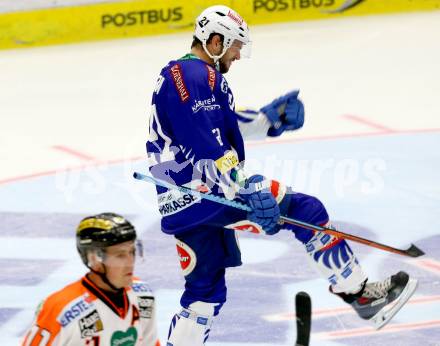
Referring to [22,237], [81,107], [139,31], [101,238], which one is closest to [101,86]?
[81,107]

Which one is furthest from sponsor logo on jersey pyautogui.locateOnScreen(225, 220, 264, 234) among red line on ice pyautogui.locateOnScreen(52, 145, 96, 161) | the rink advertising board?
the rink advertising board

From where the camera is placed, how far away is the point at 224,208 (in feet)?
23.3

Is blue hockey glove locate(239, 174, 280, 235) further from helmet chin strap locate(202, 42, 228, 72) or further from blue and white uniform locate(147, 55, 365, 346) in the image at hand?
helmet chin strap locate(202, 42, 228, 72)

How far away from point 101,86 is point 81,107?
0.84 metres

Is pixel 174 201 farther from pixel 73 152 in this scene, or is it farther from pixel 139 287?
pixel 73 152

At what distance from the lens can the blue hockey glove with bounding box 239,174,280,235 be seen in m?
6.95

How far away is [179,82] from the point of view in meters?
7.02

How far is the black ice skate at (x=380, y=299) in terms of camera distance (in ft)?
24.0

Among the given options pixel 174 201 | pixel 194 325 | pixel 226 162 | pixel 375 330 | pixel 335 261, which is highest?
pixel 226 162

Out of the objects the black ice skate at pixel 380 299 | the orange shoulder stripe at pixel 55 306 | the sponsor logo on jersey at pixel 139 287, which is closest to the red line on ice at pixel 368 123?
the black ice skate at pixel 380 299

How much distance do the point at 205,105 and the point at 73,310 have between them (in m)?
2.07

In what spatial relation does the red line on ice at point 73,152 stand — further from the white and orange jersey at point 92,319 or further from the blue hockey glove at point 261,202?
the white and orange jersey at point 92,319

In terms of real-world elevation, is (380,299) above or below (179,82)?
below

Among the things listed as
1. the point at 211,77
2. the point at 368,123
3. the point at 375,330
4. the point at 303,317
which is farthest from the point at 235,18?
the point at 368,123
